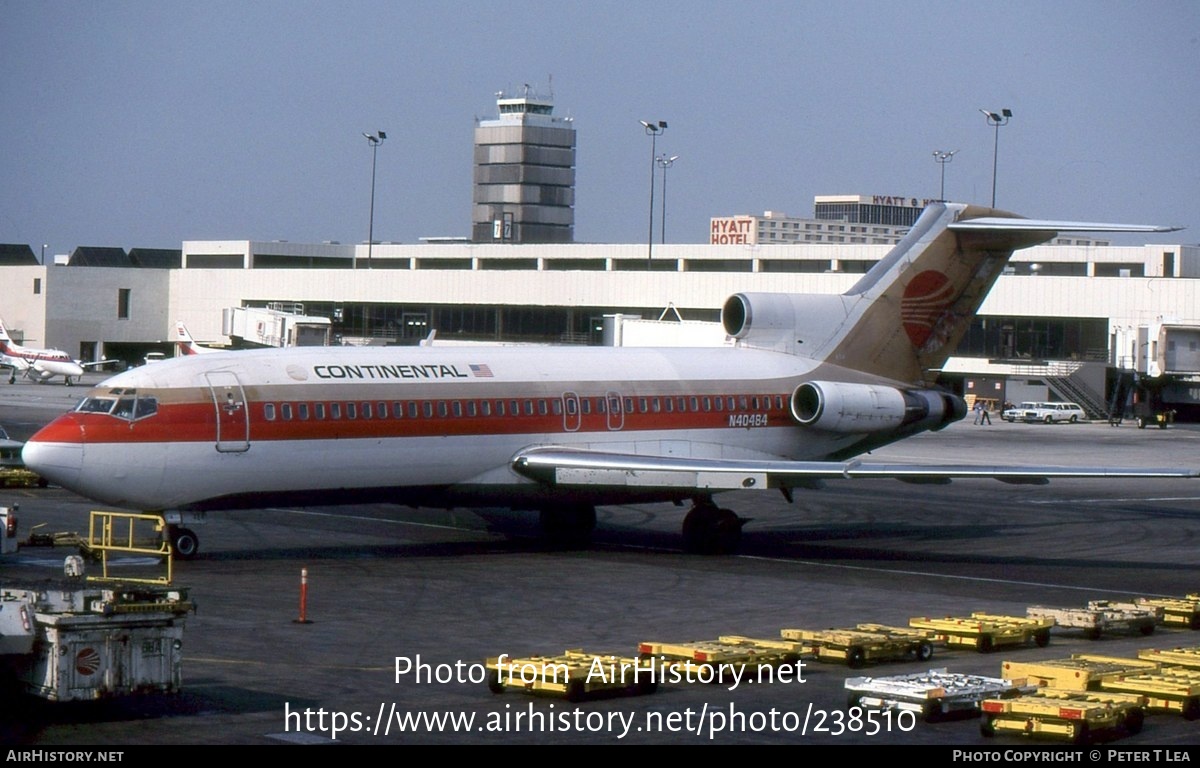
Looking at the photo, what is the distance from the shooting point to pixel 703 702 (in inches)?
729

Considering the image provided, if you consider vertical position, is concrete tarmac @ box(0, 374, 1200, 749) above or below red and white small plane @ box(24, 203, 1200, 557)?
below

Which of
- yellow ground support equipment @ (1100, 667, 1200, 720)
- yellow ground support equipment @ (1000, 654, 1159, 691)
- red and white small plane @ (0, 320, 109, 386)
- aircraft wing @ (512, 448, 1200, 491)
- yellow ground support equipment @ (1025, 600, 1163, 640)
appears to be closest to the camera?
yellow ground support equipment @ (1100, 667, 1200, 720)

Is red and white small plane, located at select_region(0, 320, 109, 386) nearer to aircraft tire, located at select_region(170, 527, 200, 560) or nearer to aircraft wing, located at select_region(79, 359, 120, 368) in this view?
aircraft wing, located at select_region(79, 359, 120, 368)

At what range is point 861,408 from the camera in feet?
122

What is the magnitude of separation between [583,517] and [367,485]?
20.8ft

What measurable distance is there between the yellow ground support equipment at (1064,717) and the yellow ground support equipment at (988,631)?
5.06 metres

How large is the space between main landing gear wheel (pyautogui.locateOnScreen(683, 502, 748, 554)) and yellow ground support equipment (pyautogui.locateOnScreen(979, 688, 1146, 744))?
1667 cm

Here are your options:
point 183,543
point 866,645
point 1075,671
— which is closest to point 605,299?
point 183,543

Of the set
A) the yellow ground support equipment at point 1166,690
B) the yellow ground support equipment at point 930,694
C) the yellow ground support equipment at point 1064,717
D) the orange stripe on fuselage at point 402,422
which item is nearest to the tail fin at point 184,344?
the orange stripe on fuselage at point 402,422

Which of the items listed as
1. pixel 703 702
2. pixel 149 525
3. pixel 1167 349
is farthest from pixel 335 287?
pixel 703 702

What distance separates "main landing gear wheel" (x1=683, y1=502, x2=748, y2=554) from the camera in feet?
112

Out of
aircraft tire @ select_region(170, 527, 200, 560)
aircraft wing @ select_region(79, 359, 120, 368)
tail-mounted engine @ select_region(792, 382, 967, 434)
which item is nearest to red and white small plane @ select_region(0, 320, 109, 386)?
aircraft wing @ select_region(79, 359, 120, 368)

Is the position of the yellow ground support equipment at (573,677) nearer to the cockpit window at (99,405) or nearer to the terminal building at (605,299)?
the cockpit window at (99,405)

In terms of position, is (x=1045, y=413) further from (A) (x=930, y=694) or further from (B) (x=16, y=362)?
(A) (x=930, y=694)
